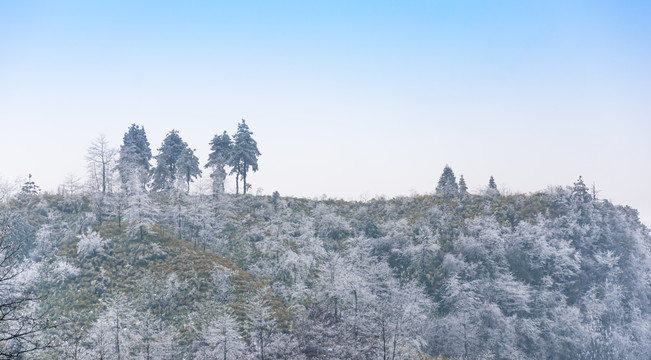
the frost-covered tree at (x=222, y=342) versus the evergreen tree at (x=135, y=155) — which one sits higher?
the evergreen tree at (x=135, y=155)

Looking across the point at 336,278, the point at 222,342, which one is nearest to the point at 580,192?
the point at 336,278

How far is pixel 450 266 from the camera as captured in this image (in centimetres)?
5581

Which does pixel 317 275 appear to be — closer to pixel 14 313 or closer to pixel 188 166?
pixel 188 166

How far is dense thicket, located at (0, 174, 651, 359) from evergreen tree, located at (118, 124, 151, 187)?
610 centimetres

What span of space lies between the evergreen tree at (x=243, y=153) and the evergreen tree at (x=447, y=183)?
3968 cm

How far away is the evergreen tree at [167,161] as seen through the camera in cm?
7494

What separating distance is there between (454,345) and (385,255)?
58.4 feet

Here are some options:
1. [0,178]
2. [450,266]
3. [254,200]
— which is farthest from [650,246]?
[0,178]

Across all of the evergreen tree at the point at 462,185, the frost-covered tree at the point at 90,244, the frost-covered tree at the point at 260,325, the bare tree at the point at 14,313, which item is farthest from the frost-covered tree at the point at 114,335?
the evergreen tree at the point at 462,185

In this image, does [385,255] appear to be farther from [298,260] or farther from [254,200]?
[254,200]

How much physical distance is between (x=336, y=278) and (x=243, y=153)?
36519 millimetres

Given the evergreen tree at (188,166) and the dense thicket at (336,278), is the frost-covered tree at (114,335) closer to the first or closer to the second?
the dense thicket at (336,278)

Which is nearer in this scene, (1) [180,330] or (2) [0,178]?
(1) [180,330]

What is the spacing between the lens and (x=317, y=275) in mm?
55062
